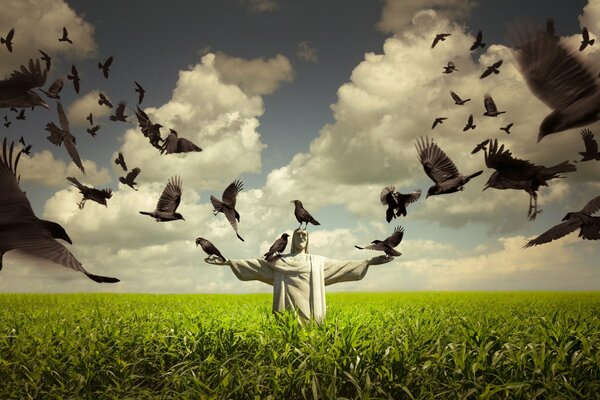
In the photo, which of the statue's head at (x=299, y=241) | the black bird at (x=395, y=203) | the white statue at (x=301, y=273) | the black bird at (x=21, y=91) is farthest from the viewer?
the statue's head at (x=299, y=241)

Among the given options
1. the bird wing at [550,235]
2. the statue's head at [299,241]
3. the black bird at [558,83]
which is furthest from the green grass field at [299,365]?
the black bird at [558,83]

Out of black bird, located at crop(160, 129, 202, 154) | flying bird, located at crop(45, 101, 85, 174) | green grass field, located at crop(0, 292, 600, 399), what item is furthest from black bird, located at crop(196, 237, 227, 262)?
flying bird, located at crop(45, 101, 85, 174)

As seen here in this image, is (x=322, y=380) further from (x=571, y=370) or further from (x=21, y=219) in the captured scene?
(x=21, y=219)

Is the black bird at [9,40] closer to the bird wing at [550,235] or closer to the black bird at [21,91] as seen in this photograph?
the black bird at [21,91]

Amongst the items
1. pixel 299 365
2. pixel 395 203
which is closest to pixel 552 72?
pixel 395 203

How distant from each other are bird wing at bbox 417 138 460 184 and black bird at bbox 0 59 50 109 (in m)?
4.61

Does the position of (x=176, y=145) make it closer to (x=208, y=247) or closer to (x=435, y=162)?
(x=208, y=247)

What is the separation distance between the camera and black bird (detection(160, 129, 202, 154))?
7.47 meters

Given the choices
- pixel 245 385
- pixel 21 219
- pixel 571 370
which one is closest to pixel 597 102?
pixel 21 219

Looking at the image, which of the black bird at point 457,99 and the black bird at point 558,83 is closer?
the black bird at point 558,83

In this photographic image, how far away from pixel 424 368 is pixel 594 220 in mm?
2317

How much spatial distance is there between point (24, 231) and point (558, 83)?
2851 mm

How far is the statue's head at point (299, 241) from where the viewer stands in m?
7.71

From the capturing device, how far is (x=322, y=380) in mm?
4723
